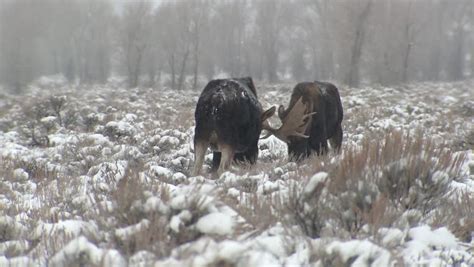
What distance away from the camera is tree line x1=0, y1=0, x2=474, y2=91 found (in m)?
35.5

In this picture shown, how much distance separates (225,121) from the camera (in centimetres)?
594

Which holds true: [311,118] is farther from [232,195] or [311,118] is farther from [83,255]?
[83,255]

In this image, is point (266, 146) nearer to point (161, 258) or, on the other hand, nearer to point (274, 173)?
point (274, 173)

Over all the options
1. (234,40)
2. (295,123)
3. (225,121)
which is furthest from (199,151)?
(234,40)

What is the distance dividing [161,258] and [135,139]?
848 centimetres

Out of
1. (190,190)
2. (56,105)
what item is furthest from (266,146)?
(56,105)

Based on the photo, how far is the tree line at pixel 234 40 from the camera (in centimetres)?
3550

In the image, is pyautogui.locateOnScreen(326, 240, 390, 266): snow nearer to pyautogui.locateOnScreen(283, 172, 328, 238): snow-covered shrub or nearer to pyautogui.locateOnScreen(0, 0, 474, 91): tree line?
pyautogui.locateOnScreen(283, 172, 328, 238): snow-covered shrub

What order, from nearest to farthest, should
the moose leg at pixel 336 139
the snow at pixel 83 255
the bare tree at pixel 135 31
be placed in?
the snow at pixel 83 255 → the moose leg at pixel 336 139 → the bare tree at pixel 135 31

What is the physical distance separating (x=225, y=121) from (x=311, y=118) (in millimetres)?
1646

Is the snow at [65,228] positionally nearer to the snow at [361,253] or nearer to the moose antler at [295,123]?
the snow at [361,253]

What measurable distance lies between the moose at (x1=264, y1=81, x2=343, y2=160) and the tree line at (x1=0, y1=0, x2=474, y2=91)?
25177mm

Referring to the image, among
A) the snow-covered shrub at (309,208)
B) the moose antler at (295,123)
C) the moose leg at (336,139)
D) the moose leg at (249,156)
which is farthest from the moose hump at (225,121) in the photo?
the snow-covered shrub at (309,208)

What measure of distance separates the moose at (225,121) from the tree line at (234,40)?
27.1 m
